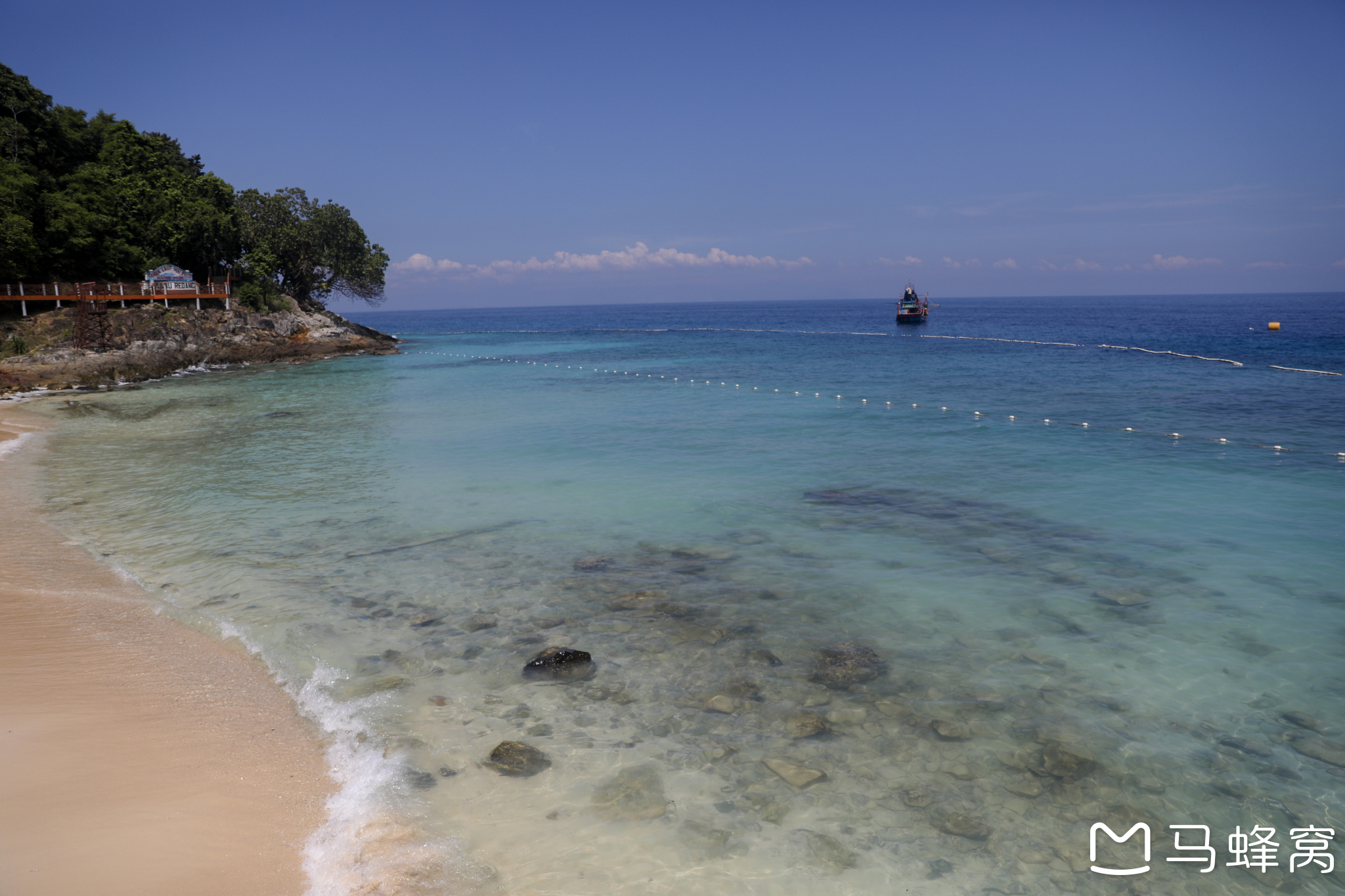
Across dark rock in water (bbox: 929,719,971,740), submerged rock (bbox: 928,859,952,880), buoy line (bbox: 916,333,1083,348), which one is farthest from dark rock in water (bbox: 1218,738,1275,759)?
buoy line (bbox: 916,333,1083,348)

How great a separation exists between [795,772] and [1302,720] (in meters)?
4.36

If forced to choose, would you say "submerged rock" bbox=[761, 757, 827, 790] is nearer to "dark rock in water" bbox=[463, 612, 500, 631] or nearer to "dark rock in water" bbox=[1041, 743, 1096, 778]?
"dark rock in water" bbox=[1041, 743, 1096, 778]

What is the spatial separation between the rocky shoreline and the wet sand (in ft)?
100

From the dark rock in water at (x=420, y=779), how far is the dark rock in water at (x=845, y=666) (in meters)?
3.37

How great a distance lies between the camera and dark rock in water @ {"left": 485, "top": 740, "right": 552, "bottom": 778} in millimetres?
5320

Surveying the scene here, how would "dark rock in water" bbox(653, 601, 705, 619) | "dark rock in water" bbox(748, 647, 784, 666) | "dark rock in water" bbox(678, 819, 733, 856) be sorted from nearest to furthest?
"dark rock in water" bbox(678, 819, 733, 856) → "dark rock in water" bbox(748, 647, 784, 666) → "dark rock in water" bbox(653, 601, 705, 619)

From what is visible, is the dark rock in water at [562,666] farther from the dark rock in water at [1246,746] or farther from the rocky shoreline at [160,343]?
the rocky shoreline at [160,343]

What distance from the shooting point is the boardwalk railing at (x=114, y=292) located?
36906 millimetres

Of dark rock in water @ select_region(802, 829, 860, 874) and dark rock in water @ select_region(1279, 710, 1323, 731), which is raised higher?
dark rock in water @ select_region(1279, 710, 1323, 731)

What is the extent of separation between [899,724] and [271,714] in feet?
17.0

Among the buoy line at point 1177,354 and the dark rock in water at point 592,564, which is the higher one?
the buoy line at point 1177,354

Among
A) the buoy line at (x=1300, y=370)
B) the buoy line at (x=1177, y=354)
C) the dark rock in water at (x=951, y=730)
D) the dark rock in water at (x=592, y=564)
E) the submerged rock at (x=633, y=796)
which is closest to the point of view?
the submerged rock at (x=633, y=796)

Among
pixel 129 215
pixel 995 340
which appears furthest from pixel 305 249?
pixel 995 340

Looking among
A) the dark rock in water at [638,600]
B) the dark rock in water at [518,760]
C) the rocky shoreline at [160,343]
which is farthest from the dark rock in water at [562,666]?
the rocky shoreline at [160,343]
